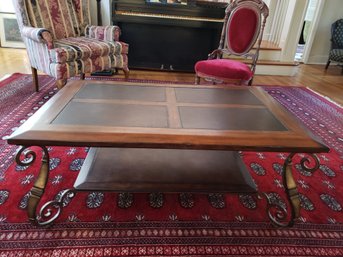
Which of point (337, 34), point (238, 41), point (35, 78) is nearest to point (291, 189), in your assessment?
point (238, 41)

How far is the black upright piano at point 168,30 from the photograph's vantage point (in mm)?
3045

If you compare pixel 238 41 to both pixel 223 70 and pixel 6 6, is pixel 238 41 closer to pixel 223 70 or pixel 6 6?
pixel 223 70

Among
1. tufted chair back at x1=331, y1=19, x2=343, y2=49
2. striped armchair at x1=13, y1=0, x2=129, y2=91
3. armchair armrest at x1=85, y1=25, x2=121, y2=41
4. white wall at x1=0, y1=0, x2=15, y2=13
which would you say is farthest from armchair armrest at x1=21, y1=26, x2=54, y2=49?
tufted chair back at x1=331, y1=19, x2=343, y2=49

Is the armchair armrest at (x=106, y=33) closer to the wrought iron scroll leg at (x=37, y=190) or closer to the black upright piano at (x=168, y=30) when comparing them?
the black upright piano at (x=168, y=30)

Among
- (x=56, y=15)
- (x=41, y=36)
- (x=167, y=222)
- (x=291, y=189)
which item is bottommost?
(x=167, y=222)

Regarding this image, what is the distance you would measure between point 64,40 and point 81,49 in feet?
1.26

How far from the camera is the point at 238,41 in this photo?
246 centimetres

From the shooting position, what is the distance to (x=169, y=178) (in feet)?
3.80

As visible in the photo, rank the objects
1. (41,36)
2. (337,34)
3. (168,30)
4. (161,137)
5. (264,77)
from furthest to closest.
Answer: (337,34)
(264,77)
(168,30)
(41,36)
(161,137)

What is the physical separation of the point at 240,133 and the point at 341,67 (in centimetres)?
477

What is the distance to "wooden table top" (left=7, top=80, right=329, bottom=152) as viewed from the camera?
2.91 ft

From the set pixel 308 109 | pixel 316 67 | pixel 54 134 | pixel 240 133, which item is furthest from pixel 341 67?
pixel 54 134

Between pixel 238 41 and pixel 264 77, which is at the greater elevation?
pixel 238 41

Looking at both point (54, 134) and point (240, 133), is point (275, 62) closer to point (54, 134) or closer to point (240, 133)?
point (240, 133)
